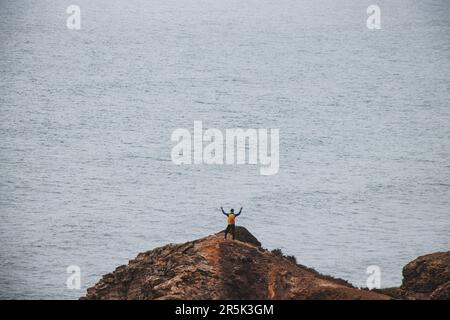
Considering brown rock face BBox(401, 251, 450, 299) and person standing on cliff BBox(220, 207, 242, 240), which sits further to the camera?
brown rock face BBox(401, 251, 450, 299)

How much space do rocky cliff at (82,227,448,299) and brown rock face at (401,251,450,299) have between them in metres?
7.56

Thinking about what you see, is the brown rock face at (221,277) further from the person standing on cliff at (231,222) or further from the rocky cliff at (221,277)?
the person standing on cliff at (231,222)

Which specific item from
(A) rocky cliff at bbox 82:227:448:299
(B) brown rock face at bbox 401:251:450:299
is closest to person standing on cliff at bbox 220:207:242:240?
(A) rocky cliff at bbox 82:227:448:299

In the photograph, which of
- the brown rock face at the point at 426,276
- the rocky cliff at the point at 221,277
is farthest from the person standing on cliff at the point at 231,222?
the brown rock face at the point at 426,276

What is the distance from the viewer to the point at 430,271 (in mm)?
72000

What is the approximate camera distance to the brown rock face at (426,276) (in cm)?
7100

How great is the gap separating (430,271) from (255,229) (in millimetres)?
124946

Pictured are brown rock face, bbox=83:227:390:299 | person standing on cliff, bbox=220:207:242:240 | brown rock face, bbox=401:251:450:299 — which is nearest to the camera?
brown rock face, bbox=83:227:390:299

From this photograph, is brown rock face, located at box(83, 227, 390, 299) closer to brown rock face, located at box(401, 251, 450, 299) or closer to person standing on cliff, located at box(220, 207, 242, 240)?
person standing on cliff, located at box(220, 207, 242, 240)

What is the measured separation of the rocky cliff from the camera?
205ft
